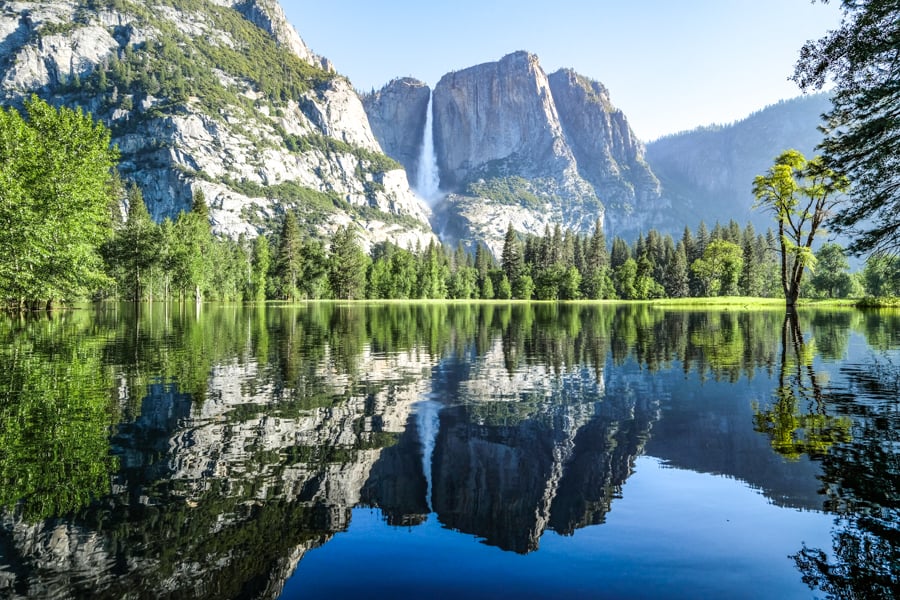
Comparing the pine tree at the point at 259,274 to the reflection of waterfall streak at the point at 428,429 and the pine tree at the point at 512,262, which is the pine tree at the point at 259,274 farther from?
the reflection of waterfall streak at the point at 428,429

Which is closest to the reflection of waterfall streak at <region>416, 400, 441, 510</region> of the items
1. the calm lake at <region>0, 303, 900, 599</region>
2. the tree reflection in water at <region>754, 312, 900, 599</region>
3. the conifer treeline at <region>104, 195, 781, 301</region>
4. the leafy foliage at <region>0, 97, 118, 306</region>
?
the calm lake at <region>0, 303, 900, 599</region>

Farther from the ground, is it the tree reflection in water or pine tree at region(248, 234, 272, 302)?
pine tree at region(248, 234, 272, 302)

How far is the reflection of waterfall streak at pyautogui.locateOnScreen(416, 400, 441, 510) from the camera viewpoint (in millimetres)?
8126

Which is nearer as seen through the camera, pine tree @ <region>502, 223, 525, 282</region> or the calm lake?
the calm lake

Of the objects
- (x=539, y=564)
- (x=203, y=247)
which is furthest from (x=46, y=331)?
(x=203, y=247)

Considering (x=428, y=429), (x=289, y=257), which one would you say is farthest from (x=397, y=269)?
(x=428, y=429)

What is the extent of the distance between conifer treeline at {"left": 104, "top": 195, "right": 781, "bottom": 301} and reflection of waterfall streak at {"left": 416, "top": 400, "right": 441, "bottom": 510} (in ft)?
271

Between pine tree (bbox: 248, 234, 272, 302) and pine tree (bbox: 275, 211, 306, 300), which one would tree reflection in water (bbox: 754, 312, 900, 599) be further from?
pine tree (bbox: 248, 234, 272, 302)

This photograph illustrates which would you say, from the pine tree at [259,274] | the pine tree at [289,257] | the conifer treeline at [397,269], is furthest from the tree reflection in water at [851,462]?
the pine tree at [259,274]

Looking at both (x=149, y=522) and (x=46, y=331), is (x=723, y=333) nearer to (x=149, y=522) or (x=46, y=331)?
(x=149, y=522)

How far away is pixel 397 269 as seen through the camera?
150500 mm

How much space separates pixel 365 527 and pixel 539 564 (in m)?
2.18

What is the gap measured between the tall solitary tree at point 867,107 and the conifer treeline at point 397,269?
86.7 m

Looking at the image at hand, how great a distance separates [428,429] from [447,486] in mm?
3014
